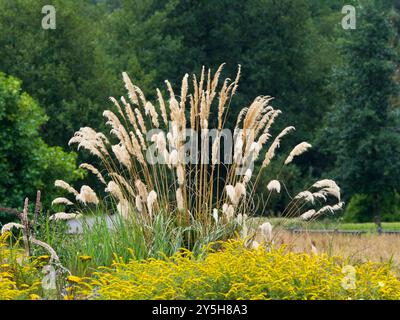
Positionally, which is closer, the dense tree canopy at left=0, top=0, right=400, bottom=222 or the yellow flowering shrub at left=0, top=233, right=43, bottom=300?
the yellow flowering shrub at left=0, top=233, right=43, bottom=300

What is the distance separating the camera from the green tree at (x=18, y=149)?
16562 millimetres

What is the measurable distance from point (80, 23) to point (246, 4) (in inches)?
370

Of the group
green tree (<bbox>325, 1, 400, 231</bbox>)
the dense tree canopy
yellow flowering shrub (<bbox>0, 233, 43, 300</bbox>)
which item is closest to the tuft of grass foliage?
yellow flowering shrub (<bbox>0, 233, 43, 300</bbox>)

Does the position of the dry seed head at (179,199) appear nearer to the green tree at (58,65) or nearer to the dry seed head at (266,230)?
the dry seed head at (266,230)

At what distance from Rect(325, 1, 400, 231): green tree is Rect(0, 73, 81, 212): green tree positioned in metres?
10.0

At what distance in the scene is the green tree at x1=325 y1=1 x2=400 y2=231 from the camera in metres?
23.6

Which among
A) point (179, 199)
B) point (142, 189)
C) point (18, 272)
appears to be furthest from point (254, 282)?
point (142, 189)

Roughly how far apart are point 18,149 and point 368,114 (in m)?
11.0

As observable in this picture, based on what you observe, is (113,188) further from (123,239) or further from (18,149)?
(18,149)

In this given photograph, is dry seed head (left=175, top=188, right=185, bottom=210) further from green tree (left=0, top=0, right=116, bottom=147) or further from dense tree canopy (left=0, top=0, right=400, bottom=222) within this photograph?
green tree (left=0, top=0, right=116, bottom=147)

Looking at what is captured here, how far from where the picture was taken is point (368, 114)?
2352cm

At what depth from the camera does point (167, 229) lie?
7758mm

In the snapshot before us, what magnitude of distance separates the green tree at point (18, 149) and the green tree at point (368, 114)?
32.9 ft

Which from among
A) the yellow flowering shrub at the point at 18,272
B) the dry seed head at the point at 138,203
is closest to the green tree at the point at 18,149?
the dry seed head at the point at 138,203
